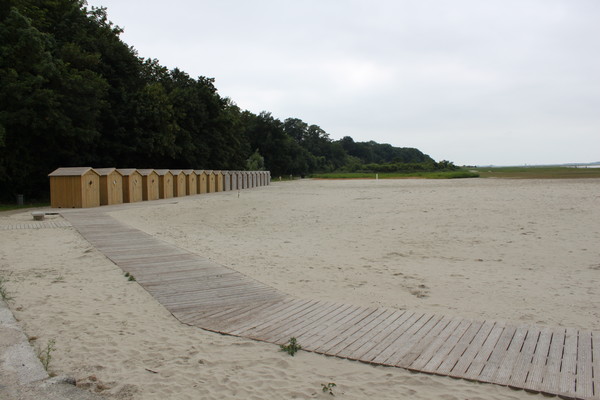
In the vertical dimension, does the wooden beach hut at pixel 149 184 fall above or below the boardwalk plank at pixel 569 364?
above

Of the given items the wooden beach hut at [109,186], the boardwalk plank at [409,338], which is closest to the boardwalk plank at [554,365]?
the boardwalk plank at [409,338]

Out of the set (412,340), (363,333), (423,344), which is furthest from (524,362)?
(363,333)

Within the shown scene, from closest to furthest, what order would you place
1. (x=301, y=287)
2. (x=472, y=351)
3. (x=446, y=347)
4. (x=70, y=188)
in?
(x=472, y=351)
(x=446, y=347)
(x=301, y=287)
(x=70, y=188)

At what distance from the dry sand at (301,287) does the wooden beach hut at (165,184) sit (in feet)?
33.7

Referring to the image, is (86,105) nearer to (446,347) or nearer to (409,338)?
(409,338)

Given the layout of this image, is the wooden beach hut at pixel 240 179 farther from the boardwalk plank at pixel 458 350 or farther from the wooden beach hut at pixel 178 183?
the boardwalk plank at pixel 458 350

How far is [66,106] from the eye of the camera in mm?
23422

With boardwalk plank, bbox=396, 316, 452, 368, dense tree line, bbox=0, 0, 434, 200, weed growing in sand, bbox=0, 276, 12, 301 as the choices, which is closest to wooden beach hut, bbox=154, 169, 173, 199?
dense tree line, bbox=0, 0, 434, 200

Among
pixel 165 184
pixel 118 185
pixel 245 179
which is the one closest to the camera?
pixel 118 185

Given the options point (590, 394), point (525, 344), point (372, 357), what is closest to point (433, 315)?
point (525, 344)

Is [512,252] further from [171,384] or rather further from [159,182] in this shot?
[159,182]

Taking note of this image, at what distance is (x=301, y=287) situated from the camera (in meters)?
6.96

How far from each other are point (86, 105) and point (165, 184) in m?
5.93

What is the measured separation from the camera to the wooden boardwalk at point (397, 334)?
3.89m
